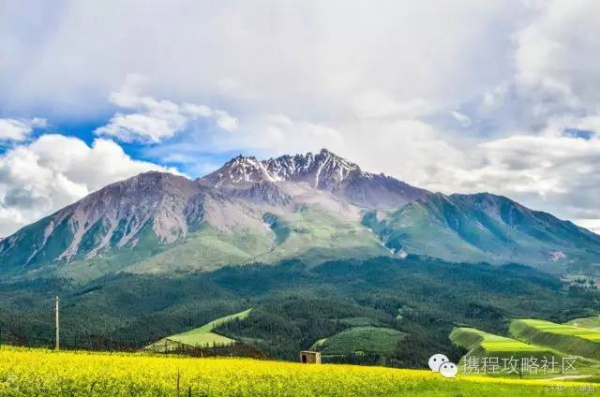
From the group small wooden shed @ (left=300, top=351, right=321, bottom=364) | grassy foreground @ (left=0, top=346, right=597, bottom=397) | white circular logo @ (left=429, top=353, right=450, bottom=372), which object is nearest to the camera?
grassy foreground @ (left=0, top=346, right=597, bottom=397)

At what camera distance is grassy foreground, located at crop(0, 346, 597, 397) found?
60750 mm

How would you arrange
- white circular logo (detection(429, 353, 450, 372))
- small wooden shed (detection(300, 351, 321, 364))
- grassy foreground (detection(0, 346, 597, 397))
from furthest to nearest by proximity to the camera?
small wooden shed (detection(300, 351, 321, 364))
white circular logo (detection(429, 353, 450, 372))
grassy foreground (detection(0, 346, 597, 397))

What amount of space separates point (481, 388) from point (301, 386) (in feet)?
61.9

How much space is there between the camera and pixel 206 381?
65500 millimetres

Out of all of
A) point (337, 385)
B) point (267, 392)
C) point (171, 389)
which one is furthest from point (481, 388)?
point (171, 389)

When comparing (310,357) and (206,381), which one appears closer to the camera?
(206,381)

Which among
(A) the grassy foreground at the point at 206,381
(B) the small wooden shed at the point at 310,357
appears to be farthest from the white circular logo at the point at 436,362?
(B) the small wooden shed at the point at 310,357

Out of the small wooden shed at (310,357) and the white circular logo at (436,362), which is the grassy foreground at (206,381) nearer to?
the white circular logo at (436,362)

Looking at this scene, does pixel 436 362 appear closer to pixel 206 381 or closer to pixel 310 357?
pixel 206 381

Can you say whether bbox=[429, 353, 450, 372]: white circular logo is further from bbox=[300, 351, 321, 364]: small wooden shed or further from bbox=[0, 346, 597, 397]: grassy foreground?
bbox=[300, 351, 321, 364]: small wooden shed

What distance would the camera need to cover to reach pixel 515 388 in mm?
67312

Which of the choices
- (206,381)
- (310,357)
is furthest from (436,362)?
(310,357)

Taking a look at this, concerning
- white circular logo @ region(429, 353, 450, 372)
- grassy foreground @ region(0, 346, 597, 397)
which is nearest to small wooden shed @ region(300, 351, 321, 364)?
grassy foreground @ region(0, 346, 597, 397)

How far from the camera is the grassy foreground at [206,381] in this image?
60750 millimetres
